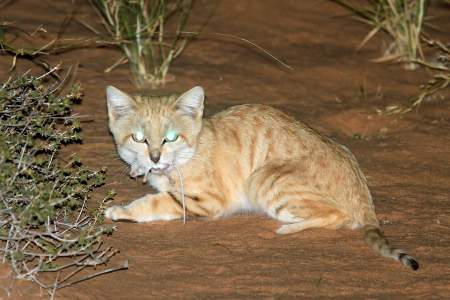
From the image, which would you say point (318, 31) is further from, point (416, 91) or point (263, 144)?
point (263, 144)

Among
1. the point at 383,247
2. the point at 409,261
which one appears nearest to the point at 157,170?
the point at 383,247

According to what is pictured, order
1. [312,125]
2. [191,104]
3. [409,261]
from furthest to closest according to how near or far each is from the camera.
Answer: [312,125] → [191,104] → [409,261]

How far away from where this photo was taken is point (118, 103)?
6.23m

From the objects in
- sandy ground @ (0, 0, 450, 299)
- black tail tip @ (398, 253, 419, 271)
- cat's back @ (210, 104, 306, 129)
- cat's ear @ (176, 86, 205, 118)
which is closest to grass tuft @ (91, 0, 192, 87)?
sandy ground @ (0, 0, 450, 299)

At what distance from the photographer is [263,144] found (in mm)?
6418

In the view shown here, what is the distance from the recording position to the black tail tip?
211 inches

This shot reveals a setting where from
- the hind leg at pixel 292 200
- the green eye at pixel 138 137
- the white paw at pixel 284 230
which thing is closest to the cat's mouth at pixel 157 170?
the green eye at pixel 138 137

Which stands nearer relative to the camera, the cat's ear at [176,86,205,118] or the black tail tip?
the black tail tip

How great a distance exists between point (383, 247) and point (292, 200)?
82cm

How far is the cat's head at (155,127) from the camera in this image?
6102 millimetres

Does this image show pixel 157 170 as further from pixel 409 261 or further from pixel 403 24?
pixel 403 24

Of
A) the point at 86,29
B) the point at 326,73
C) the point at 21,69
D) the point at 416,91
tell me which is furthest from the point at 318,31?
the point at 21,69

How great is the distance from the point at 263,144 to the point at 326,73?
140 inches

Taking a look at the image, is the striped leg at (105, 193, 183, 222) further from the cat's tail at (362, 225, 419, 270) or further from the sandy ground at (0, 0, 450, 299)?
the cat's tail at (362, 225, 419, 270)
